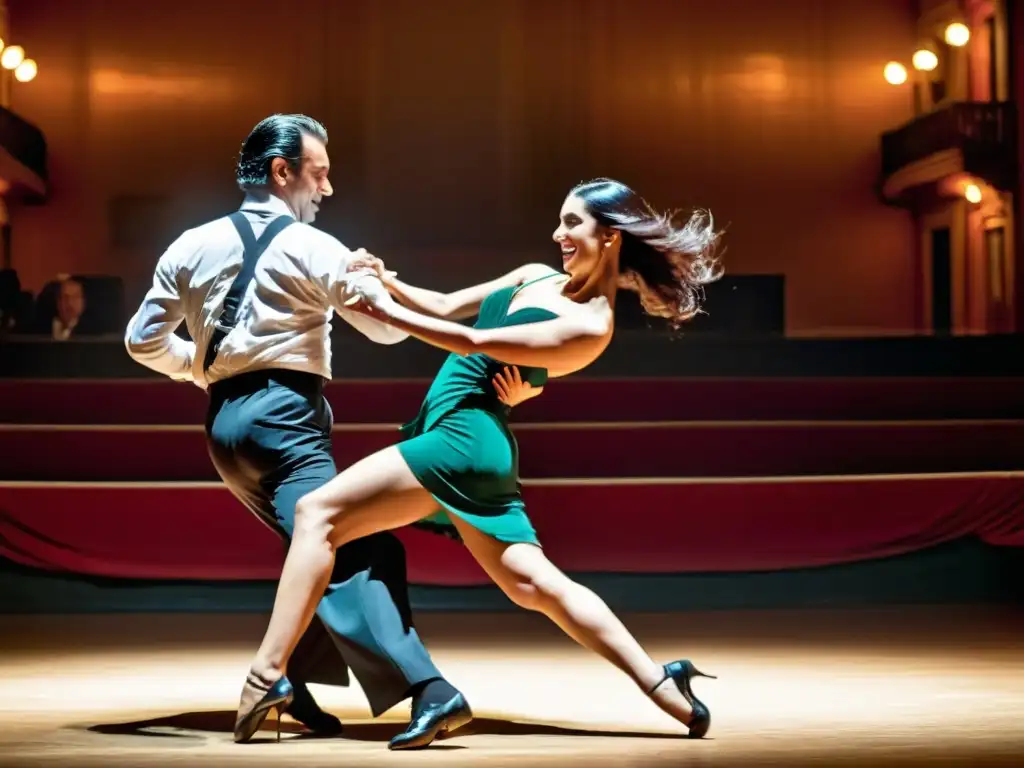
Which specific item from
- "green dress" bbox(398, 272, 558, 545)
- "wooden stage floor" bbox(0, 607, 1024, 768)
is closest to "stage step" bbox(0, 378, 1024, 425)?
"wooden stage floor" bbox(0, 607, 1024, 768)

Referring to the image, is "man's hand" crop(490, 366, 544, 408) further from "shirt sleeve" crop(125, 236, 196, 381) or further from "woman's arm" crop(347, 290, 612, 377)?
"shirt sleeve" crop(125, 236, 196, 381)

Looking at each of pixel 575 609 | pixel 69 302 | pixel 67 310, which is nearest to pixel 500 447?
pixel 575 609

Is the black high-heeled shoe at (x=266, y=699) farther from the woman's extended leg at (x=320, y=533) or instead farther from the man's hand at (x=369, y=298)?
the man's hand at (x=369, y=298)

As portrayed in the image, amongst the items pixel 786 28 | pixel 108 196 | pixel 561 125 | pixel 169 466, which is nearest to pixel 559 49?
pixel 561 125

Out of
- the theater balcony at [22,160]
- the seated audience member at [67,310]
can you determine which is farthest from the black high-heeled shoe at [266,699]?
the theater balcony at [22,160]

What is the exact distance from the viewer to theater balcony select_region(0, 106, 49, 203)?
12.3 m

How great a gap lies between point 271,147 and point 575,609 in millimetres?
1024

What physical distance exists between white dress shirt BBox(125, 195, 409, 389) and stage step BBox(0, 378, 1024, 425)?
2969 millimetres

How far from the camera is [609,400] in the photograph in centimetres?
582

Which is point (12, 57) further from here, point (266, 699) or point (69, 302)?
point (266, 699)

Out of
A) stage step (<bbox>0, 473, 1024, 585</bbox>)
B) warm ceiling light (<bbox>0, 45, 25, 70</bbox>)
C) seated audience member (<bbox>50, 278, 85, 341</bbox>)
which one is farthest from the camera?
warm ceiling light (<bbox>0, 45, 25, 70</bbox>)

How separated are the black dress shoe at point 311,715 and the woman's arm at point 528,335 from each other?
2.47 ft

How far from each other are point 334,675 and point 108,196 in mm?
11089

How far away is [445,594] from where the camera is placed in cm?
466
